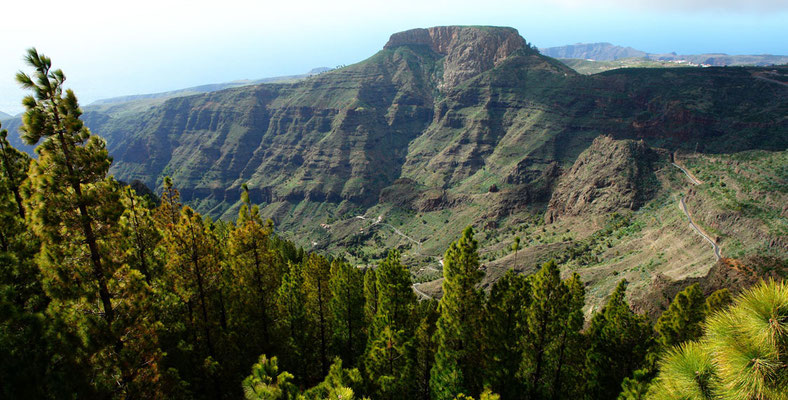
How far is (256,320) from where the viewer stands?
94.2 ft

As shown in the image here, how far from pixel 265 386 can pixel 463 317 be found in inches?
622

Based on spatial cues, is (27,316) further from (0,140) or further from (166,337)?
(0,140)

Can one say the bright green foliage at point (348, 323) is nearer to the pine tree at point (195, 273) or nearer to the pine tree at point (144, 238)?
the pine tree at point (195, 273)

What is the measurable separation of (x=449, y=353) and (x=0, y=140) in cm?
3063

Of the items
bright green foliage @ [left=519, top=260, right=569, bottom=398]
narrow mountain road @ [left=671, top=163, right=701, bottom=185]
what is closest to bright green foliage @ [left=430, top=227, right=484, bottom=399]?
bright green foliage @ [left=519, top=260, right=569, bottom=398]

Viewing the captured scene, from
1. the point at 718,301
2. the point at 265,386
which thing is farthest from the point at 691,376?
the point at 718,301

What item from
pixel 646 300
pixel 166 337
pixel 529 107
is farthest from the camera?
pixel 529 107

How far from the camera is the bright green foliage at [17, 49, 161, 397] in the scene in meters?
13.3

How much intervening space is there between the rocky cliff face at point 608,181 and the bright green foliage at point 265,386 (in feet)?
350

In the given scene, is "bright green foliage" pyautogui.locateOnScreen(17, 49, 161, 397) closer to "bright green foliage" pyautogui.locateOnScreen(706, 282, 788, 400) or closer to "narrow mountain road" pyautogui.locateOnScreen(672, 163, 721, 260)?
"bright green foliage" pyautogui.locateOnScreen(706, 282, 788, 400)

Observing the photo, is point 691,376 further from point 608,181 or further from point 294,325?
point 608,181

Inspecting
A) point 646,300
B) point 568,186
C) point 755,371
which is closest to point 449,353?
point 755,371

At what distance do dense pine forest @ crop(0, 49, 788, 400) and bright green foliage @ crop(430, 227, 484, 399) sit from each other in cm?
11

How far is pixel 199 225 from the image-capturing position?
23.4 metres
